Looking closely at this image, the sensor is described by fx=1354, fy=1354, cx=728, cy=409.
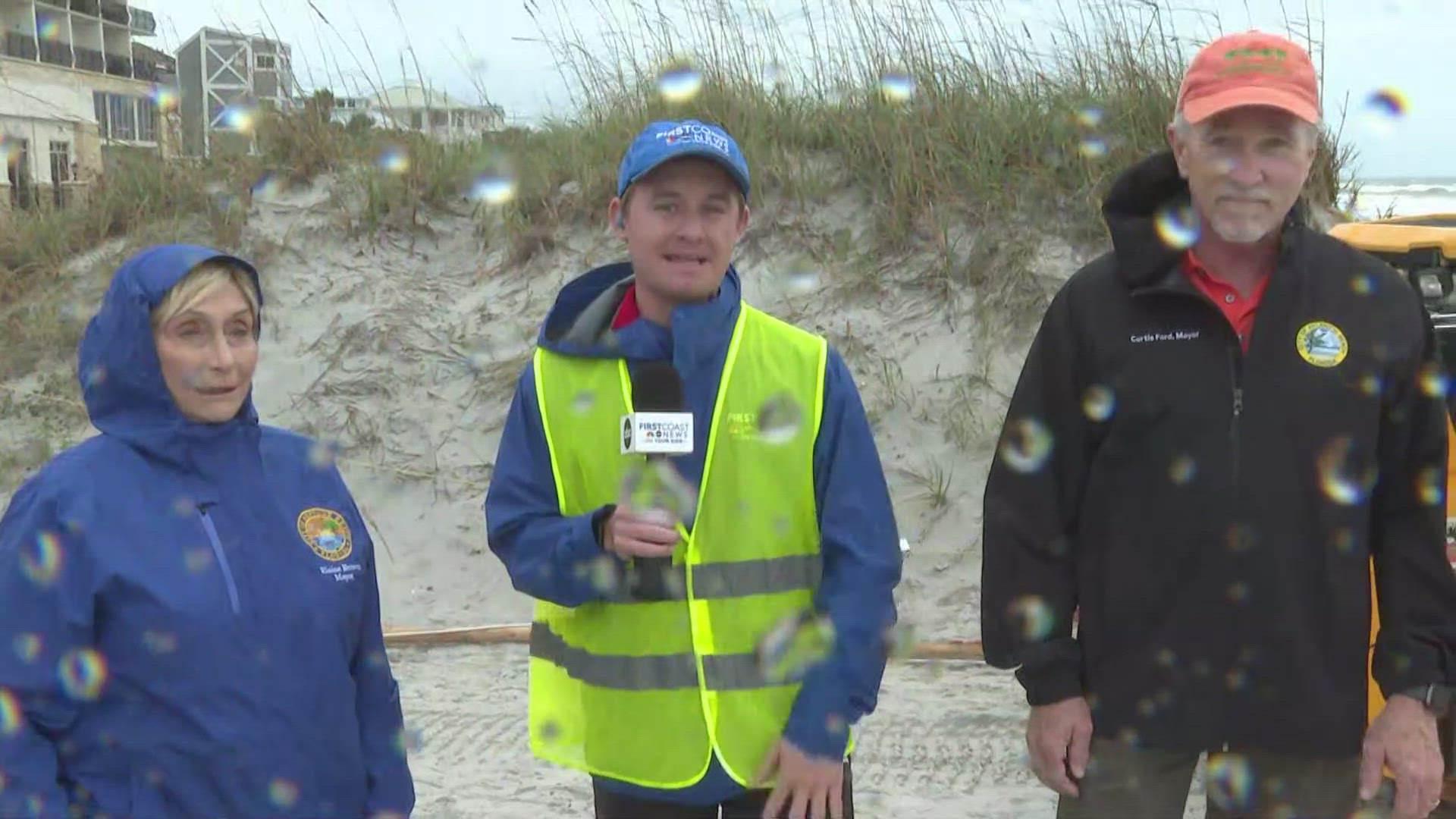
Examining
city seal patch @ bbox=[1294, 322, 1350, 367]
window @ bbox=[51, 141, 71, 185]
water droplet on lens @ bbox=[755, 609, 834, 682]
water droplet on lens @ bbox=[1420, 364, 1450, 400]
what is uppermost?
window @ bbox=[51, 141, 71, 185]

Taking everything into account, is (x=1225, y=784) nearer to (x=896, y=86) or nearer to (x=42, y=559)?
(x=42, y=559)

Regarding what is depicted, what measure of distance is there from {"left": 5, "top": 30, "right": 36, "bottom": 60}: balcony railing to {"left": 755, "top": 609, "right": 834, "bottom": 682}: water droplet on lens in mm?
34442

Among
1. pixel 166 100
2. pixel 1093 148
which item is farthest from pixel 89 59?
pixel 1093 148

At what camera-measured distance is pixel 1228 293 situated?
95.4 inches

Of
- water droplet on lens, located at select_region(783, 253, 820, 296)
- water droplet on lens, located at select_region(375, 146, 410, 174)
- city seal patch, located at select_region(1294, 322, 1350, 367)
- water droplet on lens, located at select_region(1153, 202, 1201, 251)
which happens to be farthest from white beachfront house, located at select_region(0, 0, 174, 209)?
city seal patch, located at select_region(1294, 322, 1350, 367)

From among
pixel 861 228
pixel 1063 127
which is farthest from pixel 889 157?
pixel 1063 127

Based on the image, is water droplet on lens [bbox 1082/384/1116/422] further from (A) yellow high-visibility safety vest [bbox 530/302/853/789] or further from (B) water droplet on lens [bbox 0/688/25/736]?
(B) water droplet on lens [bbox 0/688/25/736]

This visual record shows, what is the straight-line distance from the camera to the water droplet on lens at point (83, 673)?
81.7 inches

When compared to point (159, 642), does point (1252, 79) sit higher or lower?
higher

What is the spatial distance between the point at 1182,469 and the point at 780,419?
706mm

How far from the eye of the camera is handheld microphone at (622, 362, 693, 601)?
218 cm

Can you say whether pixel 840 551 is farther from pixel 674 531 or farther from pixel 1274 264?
pixel 1274 264

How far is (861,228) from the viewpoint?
8.37 metres

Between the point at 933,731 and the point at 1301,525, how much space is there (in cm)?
266
